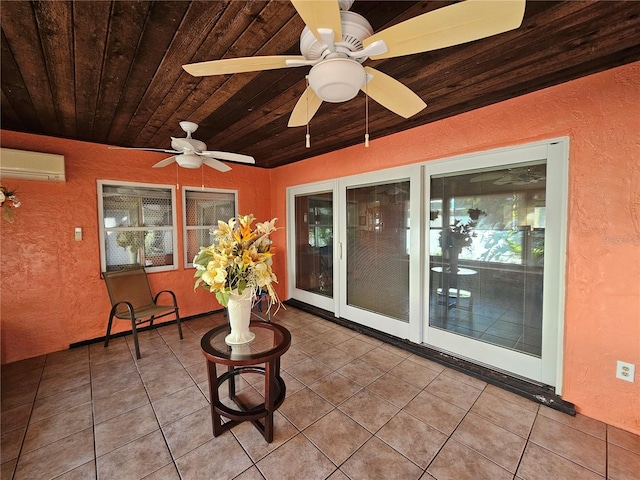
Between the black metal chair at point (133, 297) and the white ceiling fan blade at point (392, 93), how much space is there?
10.1 ft

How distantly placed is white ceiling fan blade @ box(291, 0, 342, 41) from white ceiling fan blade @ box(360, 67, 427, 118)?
32 centimetres

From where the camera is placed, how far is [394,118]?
2.42 m

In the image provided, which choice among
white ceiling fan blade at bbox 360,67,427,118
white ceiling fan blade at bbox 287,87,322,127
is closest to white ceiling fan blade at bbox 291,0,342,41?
white ceiling fan blade at bbox 360,67,427,118

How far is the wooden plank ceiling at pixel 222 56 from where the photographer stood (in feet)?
4.02

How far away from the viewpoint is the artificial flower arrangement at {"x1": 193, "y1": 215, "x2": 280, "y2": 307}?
158 centimetres

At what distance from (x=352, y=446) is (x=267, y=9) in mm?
2422

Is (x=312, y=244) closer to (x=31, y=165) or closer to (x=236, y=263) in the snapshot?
(x=236, y=263)

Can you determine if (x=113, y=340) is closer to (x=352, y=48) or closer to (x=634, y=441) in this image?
(x=352, y=48)

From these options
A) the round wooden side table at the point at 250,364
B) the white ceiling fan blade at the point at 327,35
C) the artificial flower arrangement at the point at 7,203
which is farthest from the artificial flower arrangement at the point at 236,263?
the artificial flower arrangement at the point at 7,203

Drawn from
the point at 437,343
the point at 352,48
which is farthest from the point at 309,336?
the point at 352,48

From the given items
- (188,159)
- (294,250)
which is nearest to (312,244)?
(294,250)

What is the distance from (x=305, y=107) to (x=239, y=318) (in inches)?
56.3

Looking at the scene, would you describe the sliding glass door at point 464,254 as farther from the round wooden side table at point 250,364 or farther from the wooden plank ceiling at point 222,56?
the round wooden side table at point 250,364

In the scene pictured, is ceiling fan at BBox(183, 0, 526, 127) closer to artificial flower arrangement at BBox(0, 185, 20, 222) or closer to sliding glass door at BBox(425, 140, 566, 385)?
sliding glass door at BBox(425, 140, 566, 385)
